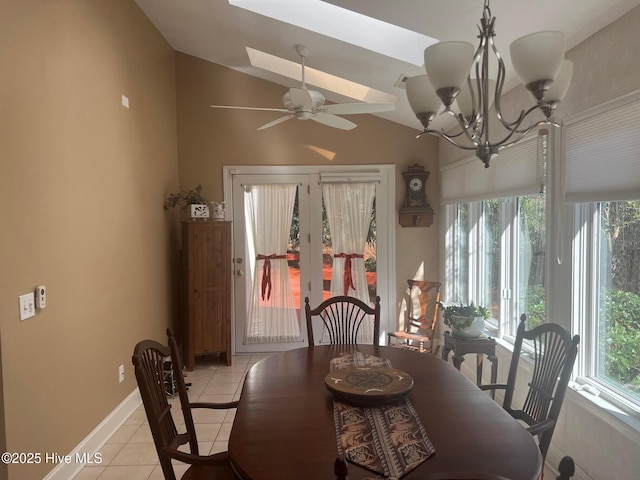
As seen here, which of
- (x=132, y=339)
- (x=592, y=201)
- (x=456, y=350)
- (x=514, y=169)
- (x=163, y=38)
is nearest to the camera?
(x=592, y=201)

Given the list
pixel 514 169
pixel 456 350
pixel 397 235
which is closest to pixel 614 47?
pixel 514 169

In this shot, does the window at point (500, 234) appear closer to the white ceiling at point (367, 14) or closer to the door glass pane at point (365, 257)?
the white ceiling at point (367, 14)

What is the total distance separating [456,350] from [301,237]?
2.16 metres

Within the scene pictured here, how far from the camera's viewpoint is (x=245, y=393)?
1854mm

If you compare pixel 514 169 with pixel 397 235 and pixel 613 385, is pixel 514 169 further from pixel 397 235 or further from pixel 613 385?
pixel 397 235

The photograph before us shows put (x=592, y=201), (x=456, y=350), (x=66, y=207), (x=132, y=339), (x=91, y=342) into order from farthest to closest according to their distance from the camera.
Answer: (x=132, y=339), (x=456, y=350), (x=91, y=342), (x=66, y=207), (x=592, y=201)

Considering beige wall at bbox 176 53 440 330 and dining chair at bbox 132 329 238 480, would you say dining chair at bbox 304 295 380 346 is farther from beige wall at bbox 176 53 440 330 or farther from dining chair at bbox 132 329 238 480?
beige wall at bbox 176 53 440 330

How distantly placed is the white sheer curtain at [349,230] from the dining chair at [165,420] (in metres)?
2.92

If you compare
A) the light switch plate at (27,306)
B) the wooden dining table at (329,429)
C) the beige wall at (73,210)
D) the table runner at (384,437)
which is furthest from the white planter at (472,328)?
the light switch plate at (27,306)

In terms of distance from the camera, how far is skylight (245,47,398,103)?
13.8ft

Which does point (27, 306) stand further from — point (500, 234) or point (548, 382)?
point (500, 234)

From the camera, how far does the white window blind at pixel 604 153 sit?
→ 1.88m

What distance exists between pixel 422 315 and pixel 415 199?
123cm

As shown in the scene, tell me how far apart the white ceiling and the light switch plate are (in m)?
2.28
